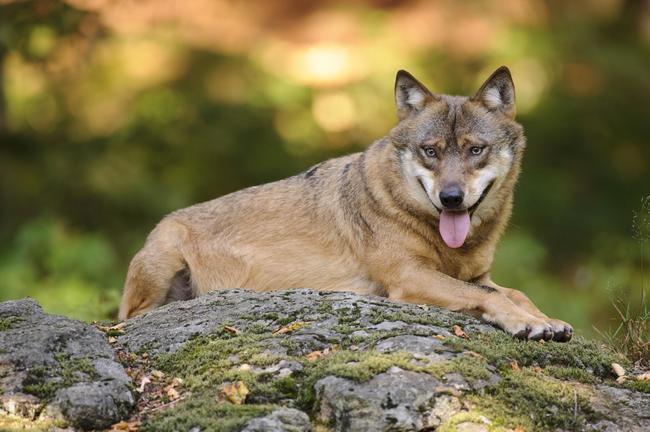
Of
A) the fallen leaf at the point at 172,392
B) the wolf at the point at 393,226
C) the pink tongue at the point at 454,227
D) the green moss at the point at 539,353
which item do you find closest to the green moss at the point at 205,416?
the fallen leaf at the point at 172,392

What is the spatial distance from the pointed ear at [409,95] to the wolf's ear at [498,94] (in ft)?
1.35

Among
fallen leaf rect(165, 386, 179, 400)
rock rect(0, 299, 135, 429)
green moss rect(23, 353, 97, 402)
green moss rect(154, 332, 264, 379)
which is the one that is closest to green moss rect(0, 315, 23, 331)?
rock rect(0, 299, 135, 429)

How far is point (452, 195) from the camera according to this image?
271 inches

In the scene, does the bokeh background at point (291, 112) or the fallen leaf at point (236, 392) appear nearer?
the fallen leaf at point (236, 392)

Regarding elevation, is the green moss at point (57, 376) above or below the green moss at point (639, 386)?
above

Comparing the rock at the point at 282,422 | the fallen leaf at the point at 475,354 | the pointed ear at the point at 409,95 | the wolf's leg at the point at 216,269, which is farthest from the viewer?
the wolf's leg at the point at 216,269

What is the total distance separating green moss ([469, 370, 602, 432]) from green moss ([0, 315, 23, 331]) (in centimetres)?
284

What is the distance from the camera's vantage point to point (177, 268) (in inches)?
333

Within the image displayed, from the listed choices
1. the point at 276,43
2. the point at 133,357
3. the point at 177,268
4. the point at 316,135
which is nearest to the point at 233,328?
the point at 133,357

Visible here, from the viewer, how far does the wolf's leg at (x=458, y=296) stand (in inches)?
247

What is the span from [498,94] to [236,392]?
3.54m

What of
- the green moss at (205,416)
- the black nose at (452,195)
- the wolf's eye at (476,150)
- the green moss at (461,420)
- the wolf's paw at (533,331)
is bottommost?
the wolf's paw at (533,331)

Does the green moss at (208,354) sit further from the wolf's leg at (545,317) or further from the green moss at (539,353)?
the wolf's leg at (545,317)

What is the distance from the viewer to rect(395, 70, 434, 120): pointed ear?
7582 mm
